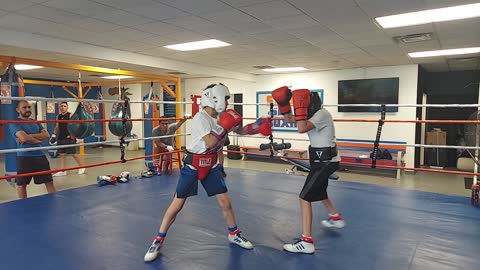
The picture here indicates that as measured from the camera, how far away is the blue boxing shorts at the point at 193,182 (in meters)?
2.01

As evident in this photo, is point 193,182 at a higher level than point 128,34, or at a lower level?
lower

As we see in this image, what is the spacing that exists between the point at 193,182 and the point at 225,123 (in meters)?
0.43

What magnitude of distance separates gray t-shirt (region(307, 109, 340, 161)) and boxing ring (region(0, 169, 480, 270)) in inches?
24.9

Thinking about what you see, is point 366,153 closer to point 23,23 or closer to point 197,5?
point 197,5

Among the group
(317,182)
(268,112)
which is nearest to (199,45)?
(317,182)

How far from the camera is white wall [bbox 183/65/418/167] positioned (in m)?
6.88

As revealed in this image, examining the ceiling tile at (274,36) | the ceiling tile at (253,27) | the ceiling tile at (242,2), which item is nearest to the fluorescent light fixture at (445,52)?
the ceiling tile at (274,36)

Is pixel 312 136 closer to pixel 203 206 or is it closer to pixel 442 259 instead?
pixel 442 259

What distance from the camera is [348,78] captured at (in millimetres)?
7449

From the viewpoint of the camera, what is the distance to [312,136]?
220 centimetres

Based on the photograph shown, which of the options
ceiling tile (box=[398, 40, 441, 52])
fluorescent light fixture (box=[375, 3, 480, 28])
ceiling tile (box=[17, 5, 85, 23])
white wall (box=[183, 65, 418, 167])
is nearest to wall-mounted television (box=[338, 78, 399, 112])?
white wall (box=[183, 65, 418, 167])

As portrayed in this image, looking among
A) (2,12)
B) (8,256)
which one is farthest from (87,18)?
(8,256)

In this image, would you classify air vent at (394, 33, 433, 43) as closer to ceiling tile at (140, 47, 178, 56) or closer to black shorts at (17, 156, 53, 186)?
ceiling tile at (140, 47, 178, 56)

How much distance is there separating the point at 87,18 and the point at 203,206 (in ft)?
7.64
